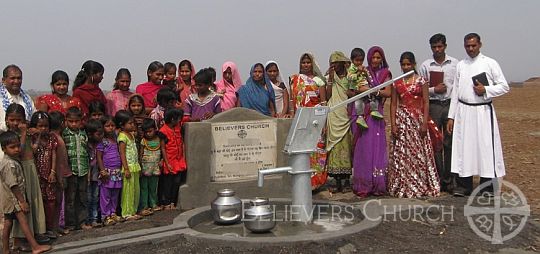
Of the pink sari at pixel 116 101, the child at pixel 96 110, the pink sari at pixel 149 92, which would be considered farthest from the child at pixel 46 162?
the pink sari at pixel 149 92

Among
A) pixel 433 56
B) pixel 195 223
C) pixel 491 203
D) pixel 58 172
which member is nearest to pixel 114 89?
pixel 58 172

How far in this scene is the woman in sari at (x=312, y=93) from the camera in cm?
658

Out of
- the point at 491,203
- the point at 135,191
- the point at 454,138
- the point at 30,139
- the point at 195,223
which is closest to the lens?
the point at 30,139

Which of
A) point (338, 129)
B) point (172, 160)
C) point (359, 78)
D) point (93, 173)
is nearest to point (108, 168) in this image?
point (93, 173)

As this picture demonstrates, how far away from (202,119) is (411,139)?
244cm

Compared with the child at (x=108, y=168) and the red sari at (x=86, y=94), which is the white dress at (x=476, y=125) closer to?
the child at (x=108, y=168)

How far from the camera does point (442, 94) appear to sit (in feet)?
21.4

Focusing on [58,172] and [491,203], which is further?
[491,203]

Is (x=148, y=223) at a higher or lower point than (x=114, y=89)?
lower

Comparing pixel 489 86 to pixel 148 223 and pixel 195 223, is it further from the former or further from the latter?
pixel 148 223

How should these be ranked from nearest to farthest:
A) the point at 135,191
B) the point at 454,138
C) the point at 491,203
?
the point at 135,191 → the point at 491,203 → the point at 454,138

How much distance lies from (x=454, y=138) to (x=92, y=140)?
4019mm

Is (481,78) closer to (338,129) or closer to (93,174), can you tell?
(338,129)

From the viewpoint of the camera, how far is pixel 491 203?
5715 millimetres
